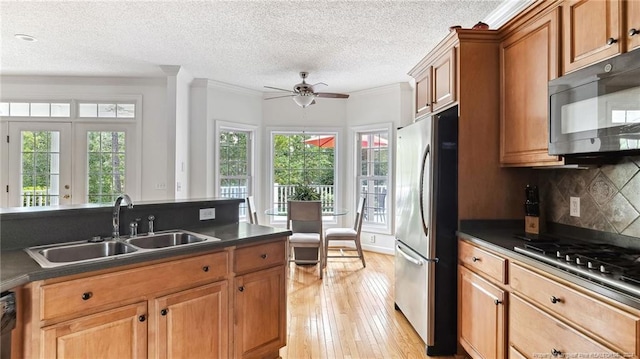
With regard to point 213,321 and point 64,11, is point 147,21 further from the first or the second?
point 213,321

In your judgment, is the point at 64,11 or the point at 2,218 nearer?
the point at 2,218

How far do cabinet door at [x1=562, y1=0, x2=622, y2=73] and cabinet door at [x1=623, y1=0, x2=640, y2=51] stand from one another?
4 centimetres

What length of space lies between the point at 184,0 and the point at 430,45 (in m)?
2.50

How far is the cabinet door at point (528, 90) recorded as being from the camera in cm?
197

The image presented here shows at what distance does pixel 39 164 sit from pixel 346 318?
4.92 meters

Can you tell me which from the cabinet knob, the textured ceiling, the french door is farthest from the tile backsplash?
the french door

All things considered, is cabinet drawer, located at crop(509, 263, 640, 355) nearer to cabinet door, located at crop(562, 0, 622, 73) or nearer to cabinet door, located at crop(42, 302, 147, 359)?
cabinet door, located at crop(562, 0, 622, 73)

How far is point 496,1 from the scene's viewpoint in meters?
2.78

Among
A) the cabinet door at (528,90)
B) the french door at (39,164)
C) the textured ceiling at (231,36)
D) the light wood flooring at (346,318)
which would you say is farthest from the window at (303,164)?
the cabinet door at (528,90)

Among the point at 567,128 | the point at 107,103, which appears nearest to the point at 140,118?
the point at 107,103

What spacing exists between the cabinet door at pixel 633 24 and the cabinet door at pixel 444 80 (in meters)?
1.04

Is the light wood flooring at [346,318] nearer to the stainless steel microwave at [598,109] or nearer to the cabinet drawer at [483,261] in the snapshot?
the cabinet drawer at [483,261]

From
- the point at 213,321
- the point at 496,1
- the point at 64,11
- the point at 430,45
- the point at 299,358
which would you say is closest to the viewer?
the point at 213,321

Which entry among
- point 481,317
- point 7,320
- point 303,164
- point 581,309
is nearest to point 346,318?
point 481,317
